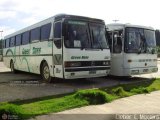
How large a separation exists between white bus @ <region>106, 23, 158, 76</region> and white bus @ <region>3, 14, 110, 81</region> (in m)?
1.19

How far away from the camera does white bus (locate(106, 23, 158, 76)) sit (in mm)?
13438

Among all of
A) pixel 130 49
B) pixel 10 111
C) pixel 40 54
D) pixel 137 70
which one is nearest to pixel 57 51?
pixel 40 54

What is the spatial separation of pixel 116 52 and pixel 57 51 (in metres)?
3.43

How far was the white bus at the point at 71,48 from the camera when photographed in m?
11.3

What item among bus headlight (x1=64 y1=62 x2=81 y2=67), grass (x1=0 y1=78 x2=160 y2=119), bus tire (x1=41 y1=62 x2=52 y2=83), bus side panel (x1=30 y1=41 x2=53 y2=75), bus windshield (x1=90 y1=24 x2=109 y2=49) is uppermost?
bus windshield (x1=90 y1=24 x2=109 y2=49)

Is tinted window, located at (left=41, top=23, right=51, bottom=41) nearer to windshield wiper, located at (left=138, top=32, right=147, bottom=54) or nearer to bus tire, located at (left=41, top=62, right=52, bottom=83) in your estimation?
bus tire, located at (left=41, top=62, right=52, bottom=83)

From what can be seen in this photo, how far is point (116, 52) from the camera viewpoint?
13.8 meters

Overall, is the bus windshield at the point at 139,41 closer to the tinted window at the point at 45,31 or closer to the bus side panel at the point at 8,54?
the tinted window at the point at 45,31

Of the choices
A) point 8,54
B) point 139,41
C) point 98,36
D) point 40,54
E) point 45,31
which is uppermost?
point 45,31

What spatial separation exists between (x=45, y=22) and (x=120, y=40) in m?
3.74

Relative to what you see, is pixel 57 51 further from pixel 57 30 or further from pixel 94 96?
pixel 94 96

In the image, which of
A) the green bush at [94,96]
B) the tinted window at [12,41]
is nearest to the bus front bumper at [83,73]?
the green bush at [94,96]

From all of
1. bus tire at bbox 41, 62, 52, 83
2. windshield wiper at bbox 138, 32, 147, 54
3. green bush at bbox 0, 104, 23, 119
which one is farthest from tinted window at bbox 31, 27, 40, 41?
green bush at bbox 0, 104, 23, 119

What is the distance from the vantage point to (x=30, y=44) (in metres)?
15.4
